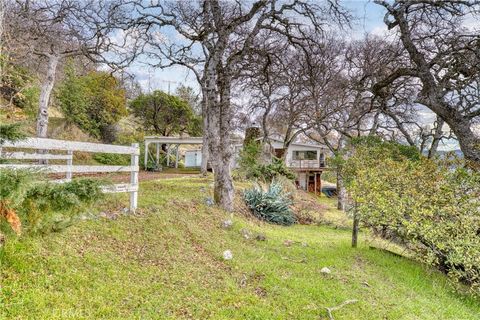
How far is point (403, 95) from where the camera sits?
13.6 m

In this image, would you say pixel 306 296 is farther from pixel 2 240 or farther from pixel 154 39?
pixel 154 39

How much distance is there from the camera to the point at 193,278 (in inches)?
162

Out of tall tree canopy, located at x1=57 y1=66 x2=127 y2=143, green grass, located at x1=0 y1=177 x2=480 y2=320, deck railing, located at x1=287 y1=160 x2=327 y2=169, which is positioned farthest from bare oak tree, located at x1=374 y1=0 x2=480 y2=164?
deck railing, located at x1=287 y1=160 x2=327 y2=169

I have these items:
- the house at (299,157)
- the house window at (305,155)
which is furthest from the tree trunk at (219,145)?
the house window at (305,155)

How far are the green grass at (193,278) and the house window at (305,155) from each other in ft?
71.8

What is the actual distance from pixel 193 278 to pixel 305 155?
82.5 feet

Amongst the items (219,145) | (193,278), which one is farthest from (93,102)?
(193,278)

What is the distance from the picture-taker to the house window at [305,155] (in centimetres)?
2814

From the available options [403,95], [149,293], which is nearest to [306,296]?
[149,293]

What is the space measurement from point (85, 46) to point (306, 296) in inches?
413

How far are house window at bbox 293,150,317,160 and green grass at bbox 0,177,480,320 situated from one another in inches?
861

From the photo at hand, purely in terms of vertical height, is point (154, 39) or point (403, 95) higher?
point (154, 39)

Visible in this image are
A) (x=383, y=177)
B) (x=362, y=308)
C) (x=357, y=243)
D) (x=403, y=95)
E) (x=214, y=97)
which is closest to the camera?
(x=362, y=308)

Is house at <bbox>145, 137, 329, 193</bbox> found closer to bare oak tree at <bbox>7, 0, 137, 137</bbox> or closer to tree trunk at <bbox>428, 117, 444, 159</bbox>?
tree trunk at <bbox>428, 117, 444, 159</bbox>
